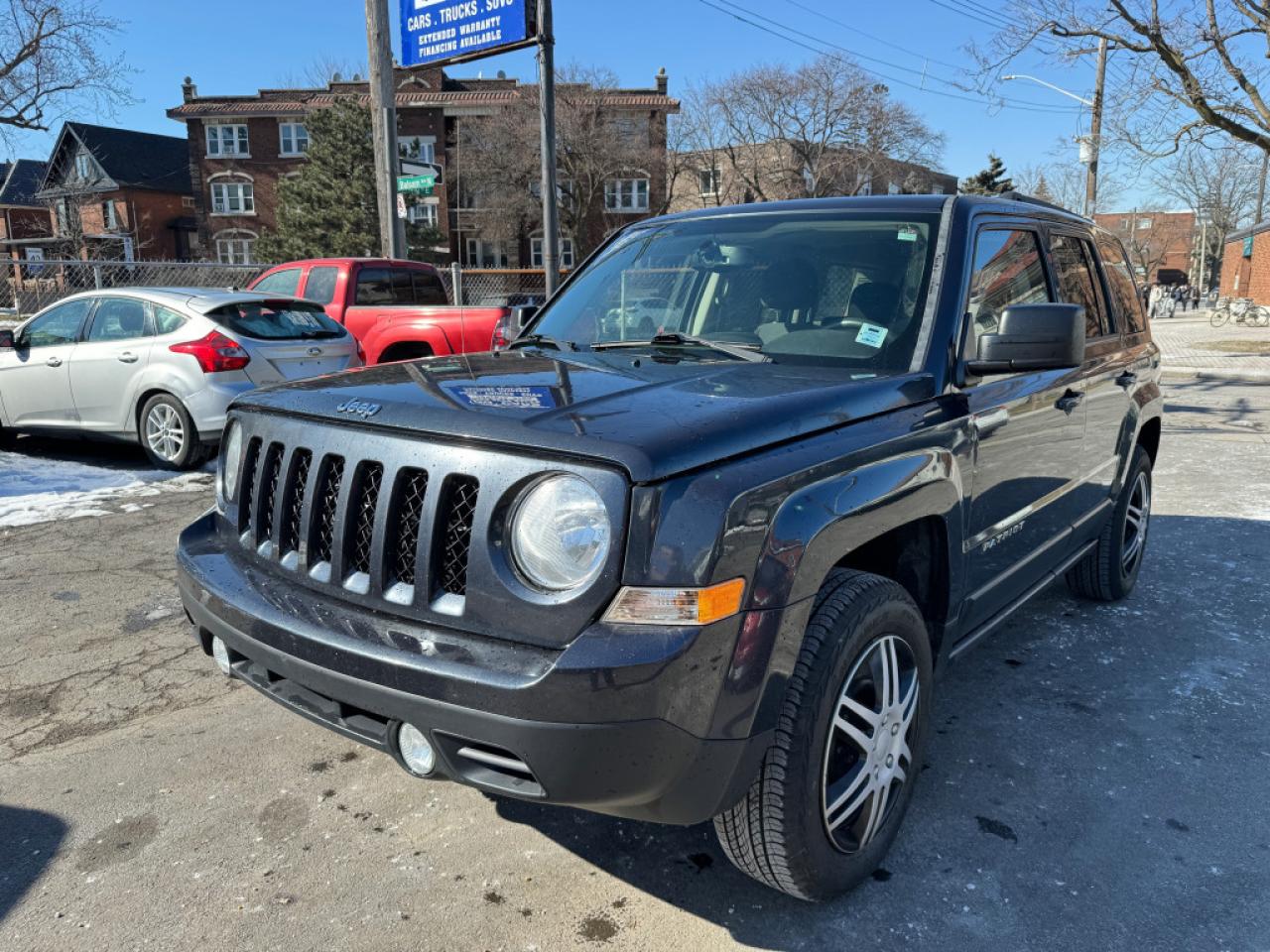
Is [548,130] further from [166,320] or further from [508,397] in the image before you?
[508,397]

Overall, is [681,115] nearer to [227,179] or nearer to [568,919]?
[227,179]

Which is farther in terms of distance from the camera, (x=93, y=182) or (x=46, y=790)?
(x=93, y=182)

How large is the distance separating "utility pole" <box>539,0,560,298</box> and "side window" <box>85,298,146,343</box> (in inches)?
217

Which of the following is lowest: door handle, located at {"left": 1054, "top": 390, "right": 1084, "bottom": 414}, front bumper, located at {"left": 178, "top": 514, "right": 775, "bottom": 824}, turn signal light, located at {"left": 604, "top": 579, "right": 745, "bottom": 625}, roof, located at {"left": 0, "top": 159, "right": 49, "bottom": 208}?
front bumper, located at {"left": 178, "top": 514, "right": 775, "bottom": 824}

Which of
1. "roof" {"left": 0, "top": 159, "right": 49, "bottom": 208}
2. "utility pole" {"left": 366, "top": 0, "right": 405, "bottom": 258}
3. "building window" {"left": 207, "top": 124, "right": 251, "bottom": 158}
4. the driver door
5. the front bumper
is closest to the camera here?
the front bumper

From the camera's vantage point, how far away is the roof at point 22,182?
54.4 metres

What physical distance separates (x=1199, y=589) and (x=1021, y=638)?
4.69 feet

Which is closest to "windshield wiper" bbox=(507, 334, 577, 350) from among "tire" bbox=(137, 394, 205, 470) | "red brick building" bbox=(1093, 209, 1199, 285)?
"tire" bbox=(137, 394, 205, 470)

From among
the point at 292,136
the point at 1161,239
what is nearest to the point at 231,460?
Answer: the point at 292,136

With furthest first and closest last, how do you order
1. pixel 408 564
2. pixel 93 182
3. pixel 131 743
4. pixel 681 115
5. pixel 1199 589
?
pixel 93 182
pixel 681 115
pixel 1199 589
pixel 131 743
pixel 408 564

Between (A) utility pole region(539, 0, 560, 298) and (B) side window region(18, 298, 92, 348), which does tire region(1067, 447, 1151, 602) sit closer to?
(B) side window region(18, 298, 92, 348)

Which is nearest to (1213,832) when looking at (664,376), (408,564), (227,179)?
(664,376)

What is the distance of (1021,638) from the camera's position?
14.1 ft

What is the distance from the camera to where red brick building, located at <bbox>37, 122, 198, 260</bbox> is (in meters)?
47.8
